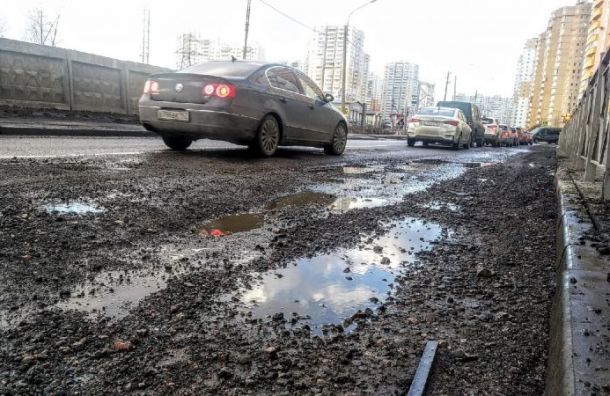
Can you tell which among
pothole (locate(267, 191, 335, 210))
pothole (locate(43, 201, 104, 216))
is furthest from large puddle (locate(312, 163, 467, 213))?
pothole (locate(43, 201, 104, 216))

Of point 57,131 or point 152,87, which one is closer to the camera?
point 152,87

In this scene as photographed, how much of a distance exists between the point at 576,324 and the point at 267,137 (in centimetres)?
620

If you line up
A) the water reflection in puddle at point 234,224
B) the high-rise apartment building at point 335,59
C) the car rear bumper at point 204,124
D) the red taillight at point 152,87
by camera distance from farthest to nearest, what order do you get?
the high-rise apartment building at point 335,59 → the red taillight at point 152,87 → the car rear bumper at point 204,124 → the water reflection in puddle at point 234,224

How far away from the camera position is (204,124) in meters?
6.52

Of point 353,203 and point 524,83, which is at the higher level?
point 524,83

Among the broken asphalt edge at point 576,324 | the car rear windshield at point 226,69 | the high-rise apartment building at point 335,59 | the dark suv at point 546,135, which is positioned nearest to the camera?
the broken asphalt edge at point 576,324

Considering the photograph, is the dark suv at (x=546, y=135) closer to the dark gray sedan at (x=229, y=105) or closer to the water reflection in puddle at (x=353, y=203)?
the dark gray sedan at (x=229, y=105)

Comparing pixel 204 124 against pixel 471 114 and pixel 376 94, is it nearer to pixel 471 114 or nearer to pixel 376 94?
pixel 471 114

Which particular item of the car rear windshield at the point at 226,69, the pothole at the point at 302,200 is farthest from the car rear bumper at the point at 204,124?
the pothole at the point at 302,200

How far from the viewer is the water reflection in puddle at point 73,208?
302 centimetres

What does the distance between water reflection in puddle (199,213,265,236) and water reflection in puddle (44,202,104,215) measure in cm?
78

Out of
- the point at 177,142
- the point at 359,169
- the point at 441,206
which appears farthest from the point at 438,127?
the point at 441,206

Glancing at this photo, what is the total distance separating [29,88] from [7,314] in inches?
585

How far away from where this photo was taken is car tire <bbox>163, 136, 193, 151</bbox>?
7.50 metres
